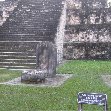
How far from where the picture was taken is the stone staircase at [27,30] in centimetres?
1630

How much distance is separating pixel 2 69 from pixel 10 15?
549 cm

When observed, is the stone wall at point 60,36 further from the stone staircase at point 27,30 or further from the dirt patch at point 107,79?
the dirt patch at point 107,79

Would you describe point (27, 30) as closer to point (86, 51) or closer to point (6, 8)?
point (86, 51)

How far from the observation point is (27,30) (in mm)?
18781

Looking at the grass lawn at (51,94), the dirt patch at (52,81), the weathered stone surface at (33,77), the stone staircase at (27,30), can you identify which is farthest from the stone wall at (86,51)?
the weathered stone surface at (33,77)

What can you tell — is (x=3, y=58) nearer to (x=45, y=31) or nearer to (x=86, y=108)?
(x=45, y=31)

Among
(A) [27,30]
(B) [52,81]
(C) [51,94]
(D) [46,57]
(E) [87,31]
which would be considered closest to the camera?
(C) [51,94]

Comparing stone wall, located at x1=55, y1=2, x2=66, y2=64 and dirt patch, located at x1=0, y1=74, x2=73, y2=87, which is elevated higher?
stone wall, located at x1=55, y1=2, x2=66, y2=64

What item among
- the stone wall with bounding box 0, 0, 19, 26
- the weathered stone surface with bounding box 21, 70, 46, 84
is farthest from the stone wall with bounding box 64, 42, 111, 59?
the weathered stone surface with bounding box 21, 70, 46, 84

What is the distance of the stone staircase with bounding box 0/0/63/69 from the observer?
16297 millimetres

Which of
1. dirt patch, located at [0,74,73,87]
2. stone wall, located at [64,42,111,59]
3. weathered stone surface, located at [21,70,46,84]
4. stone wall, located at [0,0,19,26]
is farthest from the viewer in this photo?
stone wall, located at [0,0,19,26]

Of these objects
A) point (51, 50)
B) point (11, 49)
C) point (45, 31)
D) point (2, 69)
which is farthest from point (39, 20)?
point (51, 50)

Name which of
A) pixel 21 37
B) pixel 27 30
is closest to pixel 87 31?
pixel 27 30

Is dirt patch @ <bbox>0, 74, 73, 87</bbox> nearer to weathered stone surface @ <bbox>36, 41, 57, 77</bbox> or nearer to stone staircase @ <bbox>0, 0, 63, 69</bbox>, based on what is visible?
weathered stone surface @ <bbox>36, 41, 57, 77</bbox>
